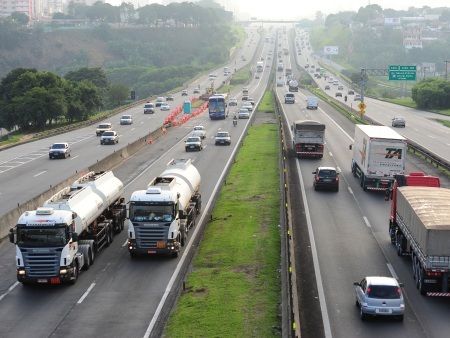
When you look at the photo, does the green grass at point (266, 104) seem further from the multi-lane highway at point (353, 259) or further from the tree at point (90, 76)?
the multi-lane highway at point (353, 259)

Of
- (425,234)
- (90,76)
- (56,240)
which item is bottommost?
(90,76)

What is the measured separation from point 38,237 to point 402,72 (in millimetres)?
88804

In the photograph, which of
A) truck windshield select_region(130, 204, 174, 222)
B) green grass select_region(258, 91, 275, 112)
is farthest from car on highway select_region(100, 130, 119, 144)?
truck windshield select_region(130, 204, 174, 222)

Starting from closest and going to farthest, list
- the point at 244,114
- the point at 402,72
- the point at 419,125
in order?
the point at 419,125 < the point at 402,72 < the point at 244,114

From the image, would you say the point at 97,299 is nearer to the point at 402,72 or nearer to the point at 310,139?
the point at 310,139

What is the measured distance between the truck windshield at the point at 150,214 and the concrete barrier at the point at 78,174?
8535 millimetres

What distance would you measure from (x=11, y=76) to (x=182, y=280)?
326ft

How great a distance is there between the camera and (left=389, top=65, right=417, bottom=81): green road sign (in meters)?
109

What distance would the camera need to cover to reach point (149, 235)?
33.5m

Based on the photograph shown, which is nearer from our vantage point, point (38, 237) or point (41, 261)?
point (38, 237)

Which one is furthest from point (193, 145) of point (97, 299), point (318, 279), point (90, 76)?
point (90, 76)

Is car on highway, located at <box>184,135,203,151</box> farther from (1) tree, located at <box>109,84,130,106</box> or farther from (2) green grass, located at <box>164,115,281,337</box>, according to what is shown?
(1) tree, located at <box>109,84,130,106</box>

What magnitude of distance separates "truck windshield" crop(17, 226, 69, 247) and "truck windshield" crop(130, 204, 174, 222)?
4.88 meters

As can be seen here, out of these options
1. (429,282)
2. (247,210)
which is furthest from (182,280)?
(247,210)
